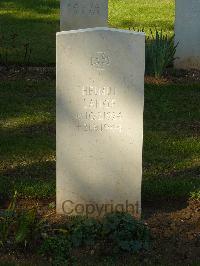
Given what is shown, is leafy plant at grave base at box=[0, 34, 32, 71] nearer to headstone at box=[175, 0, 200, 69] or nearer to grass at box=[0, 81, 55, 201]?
grass at box=[0, 81, 55, 201]

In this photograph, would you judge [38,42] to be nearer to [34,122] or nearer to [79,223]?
[34,122]

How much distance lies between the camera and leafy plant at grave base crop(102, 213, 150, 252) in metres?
4.92

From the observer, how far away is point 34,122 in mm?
7984

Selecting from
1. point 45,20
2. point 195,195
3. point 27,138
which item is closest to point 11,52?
point 45,20

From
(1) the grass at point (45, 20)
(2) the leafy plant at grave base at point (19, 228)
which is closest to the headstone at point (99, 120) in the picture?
(2) the leafy plant at grave base at point (19, 228)

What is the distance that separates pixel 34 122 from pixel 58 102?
279 centimetres

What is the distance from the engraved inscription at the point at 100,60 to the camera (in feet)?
16.8

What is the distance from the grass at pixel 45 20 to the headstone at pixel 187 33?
179 centimetres

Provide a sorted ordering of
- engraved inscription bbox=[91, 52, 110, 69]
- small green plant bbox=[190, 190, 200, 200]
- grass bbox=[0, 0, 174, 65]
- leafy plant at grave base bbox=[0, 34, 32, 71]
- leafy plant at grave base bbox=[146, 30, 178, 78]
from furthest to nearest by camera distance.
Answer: grass bbox=[0, 0, 174, 65] → leafy plant at grave base bbox=[0, 34, 32, 71] → leafy plant at grave base bbox=[146, 30, 178, 78] → small green plant bbox=[190, 190, 200, 200] → engraved inscription bbox=[91, 52, 110, 69]

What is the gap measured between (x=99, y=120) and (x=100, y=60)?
0.42 metres

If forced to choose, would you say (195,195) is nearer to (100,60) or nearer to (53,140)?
(100,60)

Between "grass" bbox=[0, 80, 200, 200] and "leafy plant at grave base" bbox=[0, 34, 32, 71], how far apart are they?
991 mm

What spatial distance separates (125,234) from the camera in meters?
4.93

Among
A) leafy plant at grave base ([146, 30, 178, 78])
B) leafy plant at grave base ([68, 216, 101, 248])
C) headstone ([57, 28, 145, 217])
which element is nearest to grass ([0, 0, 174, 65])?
leafy plant at grave base ([146, 30, 178, 78])
